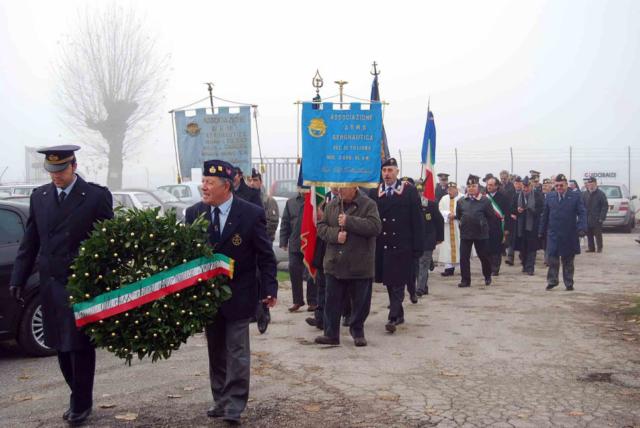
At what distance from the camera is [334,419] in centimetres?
600

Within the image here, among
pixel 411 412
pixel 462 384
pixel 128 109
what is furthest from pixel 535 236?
pixel 128 109

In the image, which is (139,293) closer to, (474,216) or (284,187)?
(474,216)

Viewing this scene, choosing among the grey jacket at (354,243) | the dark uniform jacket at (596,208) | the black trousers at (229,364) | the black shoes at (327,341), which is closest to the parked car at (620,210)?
the dark uniform jacket at (596,208)

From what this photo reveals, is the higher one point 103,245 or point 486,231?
point 103,245

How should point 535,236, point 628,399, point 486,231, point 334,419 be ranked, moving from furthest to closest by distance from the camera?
point 535,236, point 486,231, point 628,399, point 334,419

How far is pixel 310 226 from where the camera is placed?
986 cm

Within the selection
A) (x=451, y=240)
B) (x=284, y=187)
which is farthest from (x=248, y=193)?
→ (x=284, y=187)

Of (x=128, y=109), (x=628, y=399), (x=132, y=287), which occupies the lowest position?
(x=628, y=399)

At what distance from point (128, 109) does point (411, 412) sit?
138 feet

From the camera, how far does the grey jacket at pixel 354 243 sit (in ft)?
28.8

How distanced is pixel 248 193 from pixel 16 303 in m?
3.24

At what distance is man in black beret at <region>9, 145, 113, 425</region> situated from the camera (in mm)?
5887

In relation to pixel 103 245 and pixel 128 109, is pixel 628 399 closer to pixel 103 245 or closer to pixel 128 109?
pixel 103 245

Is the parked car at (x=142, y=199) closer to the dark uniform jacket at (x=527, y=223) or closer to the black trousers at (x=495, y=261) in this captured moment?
the black trousers at (x=495, y=261)
